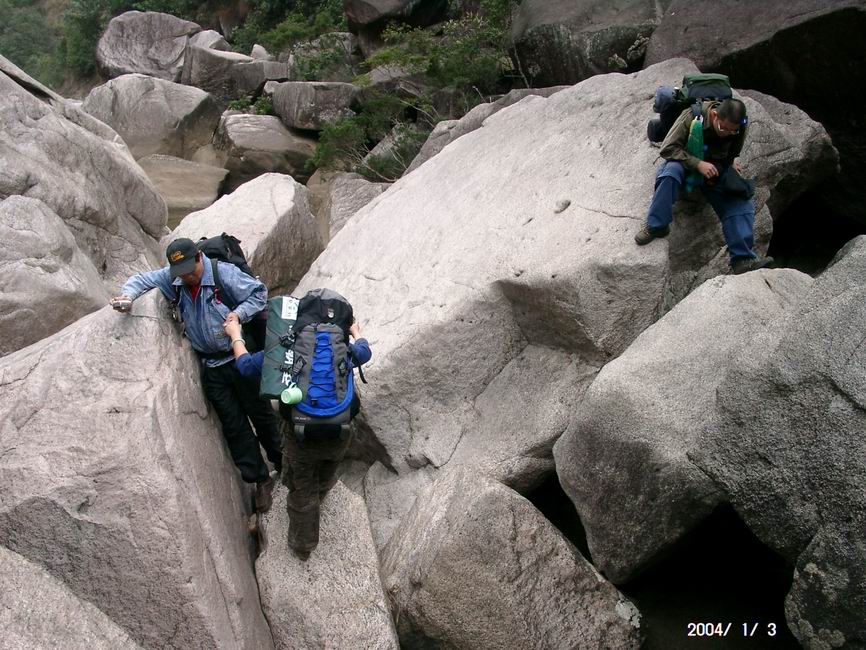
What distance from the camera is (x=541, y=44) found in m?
10.6

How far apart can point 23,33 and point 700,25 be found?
3186cm

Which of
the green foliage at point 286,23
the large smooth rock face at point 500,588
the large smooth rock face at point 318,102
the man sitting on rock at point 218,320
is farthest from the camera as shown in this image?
the green foliage at point 286,23

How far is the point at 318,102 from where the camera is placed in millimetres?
16312

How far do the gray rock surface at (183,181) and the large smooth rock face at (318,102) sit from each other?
2355 mm

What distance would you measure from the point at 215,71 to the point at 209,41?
2.42m

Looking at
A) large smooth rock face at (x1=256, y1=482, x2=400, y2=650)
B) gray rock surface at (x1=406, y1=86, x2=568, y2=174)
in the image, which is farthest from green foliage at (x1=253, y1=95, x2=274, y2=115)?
large smooth rock face at (x1=256, y1=482, x2=400, y2=650)

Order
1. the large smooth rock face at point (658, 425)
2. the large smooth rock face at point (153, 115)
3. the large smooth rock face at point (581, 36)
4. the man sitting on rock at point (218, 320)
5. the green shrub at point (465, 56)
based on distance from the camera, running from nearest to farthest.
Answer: the large smooth rock face at point (658, 425), the man sitting on rock at point (218, 320), the large smooth rock face at point (581, 36), the green shrub at point (465, 56), the large smooth rock face at point (153, 115)

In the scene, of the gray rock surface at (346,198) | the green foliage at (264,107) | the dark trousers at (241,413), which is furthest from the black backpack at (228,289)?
the green foliage at (264,107)

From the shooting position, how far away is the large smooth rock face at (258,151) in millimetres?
15094

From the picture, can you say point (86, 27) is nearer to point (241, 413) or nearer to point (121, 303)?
point (241, 413)

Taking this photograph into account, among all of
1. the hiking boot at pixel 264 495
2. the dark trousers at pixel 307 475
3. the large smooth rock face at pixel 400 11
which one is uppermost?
the dark trousers at pixel 307 475

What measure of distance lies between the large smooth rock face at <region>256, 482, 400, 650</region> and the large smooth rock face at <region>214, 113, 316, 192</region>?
1147 cm

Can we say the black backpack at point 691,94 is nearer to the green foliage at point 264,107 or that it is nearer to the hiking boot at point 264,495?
the hiking boot at point 264,495

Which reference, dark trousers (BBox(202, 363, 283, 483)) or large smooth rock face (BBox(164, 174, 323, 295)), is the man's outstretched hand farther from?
large smooth rock face (BBox(164, 174, 323, 295))
